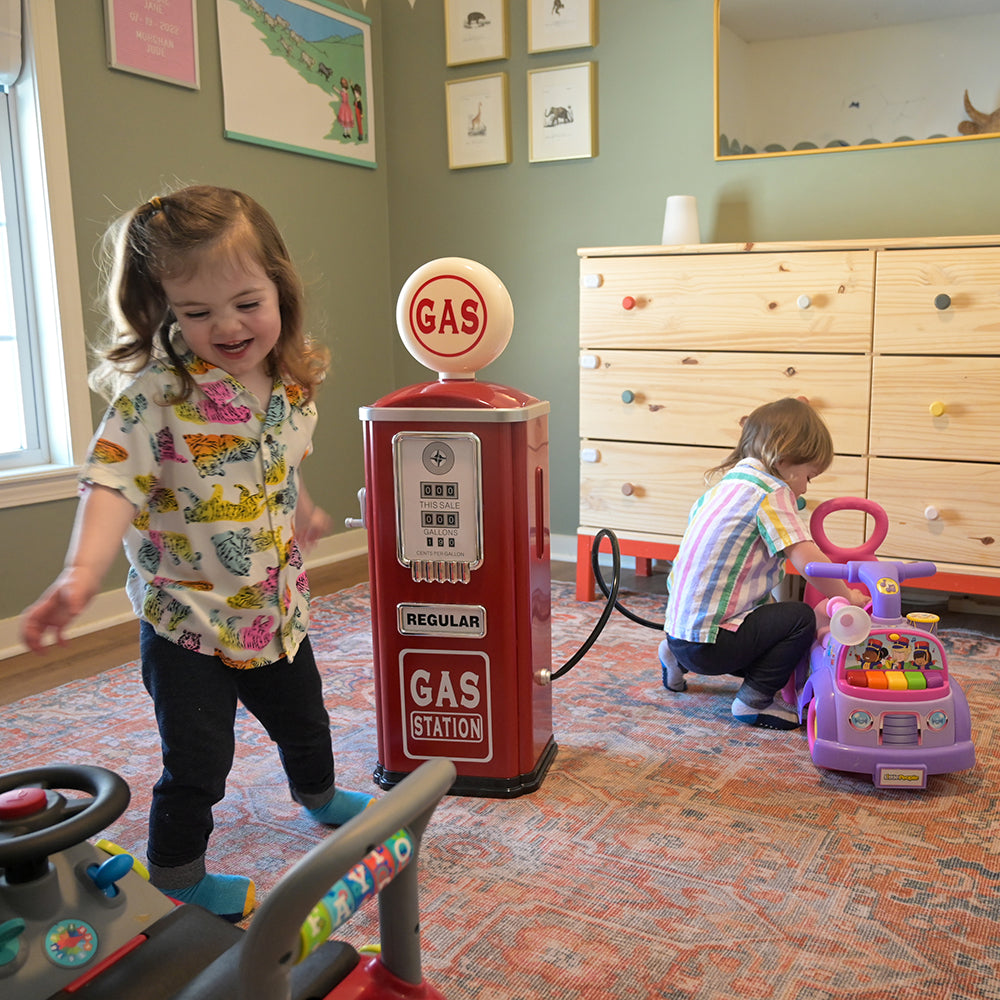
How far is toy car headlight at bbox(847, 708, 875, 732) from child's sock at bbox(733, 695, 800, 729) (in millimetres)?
286

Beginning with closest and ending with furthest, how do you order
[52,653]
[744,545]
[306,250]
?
[744,545], [52,653], [306,250]

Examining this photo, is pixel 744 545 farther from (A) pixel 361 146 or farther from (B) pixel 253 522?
(A) pixel 361 146

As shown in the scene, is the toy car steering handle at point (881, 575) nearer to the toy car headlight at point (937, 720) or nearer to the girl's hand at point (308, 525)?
the toy car headlight at point (937, 720)

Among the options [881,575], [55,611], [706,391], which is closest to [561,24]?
[706,391]

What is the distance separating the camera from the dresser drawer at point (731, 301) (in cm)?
248

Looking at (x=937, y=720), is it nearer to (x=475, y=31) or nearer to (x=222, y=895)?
(x=222, y=895)

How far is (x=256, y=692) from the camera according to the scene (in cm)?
144

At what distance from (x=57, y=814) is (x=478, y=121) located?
3.11 metres

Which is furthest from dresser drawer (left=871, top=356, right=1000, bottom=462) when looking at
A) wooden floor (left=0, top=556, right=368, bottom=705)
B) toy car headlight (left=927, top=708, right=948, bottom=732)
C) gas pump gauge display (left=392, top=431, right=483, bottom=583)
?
wooden floor (left=0, top=556, right=368, bottom=705)

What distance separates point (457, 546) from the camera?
1665 millimetres

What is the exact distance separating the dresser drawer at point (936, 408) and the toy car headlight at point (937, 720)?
0.94 meters

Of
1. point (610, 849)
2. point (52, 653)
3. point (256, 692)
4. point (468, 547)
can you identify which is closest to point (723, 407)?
point (468, 547)

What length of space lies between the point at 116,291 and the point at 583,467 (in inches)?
68.2

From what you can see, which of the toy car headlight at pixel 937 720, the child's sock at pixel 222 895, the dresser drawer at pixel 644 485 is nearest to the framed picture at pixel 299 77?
the dresser drawer at pixel 644 485
